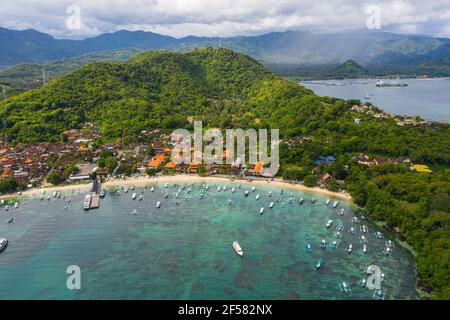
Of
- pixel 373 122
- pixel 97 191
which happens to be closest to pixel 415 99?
pixel 373 122

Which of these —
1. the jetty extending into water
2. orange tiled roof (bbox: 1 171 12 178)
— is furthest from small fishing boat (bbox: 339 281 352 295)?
orange tiled roof (bbox: 1 171 12 178)

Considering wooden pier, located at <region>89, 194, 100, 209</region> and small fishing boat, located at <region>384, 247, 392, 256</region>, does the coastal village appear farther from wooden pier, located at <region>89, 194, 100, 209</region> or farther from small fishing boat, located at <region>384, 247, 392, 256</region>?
small fishing boat, located at <region>384, 247, 392, 256</region>

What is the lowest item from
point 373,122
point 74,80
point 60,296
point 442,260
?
point 60,296

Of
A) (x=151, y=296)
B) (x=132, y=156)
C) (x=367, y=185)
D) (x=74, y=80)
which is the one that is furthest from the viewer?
(x=74, y=80)

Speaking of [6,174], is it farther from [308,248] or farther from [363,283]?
[363,283]

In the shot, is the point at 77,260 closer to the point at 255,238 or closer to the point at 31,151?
the point at 255,238

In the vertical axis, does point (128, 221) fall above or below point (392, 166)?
below

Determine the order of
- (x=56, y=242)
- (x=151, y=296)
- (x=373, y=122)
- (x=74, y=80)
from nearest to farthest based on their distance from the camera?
(x=151, y=296)
(x=56, y=242)
(x=373, y=122)
(x=74, y=80)
